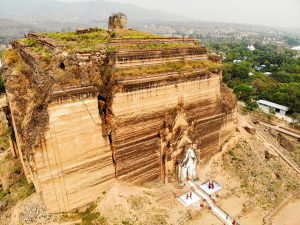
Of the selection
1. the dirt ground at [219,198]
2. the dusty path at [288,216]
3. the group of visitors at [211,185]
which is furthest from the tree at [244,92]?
the group of visitors at [211,185]

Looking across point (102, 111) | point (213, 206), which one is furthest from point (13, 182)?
point (213, 206)

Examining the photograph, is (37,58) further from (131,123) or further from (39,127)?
(131,123)

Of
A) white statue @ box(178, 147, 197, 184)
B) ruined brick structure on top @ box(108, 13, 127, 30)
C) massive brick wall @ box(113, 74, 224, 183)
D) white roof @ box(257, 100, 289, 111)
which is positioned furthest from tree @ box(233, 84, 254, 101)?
white statue @ box(178, 147, 197, 184)

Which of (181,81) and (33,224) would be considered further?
(181,81)

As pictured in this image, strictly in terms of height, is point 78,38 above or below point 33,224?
above

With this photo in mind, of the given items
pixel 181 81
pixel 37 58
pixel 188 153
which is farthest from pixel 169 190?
pixel 37 58

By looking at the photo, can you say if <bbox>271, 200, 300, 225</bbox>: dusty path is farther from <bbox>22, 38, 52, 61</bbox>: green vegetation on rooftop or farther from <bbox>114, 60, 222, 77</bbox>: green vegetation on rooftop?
<bbox>22, 38, 52, 61</bbox>: green vegetation on rooftop

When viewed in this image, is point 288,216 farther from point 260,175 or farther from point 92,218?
point 92,218
